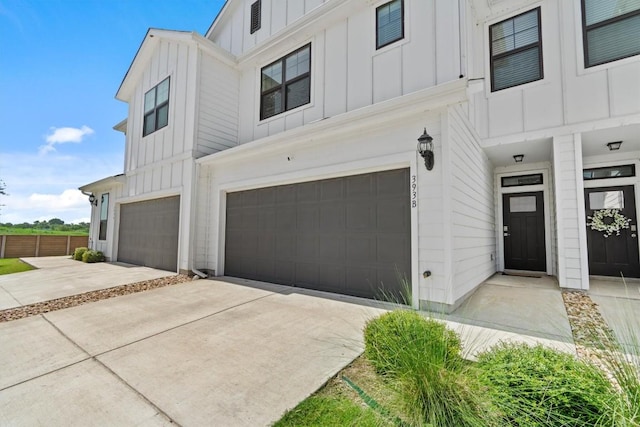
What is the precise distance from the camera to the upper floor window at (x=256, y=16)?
817 cm

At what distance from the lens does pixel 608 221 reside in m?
6.79

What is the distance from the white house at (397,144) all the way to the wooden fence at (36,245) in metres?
9.19

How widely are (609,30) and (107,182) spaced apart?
608 inches

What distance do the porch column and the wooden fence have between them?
20253 mm

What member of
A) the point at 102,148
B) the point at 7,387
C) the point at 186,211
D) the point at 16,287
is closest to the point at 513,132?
the point at 186,211

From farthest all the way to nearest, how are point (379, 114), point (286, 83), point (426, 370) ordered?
point (286, 83) < point (379, 114) < point (426, 370)

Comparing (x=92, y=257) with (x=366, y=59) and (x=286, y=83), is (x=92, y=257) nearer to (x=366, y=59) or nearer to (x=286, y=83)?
(x=286, y=83)

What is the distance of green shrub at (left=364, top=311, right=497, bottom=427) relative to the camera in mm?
1565

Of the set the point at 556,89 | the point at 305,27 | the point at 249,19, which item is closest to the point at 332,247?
the point at 305,27

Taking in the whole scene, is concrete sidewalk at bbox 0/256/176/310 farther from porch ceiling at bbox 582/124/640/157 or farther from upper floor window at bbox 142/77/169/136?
porch ceiling at bbox 582/124/640/157

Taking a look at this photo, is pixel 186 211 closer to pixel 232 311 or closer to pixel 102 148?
pixel 232 311

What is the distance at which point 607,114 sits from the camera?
5.53m

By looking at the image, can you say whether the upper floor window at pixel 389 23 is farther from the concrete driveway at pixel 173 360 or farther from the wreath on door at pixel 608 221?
the wreath on door at pixel 608 221

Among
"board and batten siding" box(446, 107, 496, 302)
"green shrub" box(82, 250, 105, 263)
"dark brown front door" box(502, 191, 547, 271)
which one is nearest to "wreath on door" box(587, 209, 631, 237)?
"dark brown front door" box(502, 191, 547, 271)
